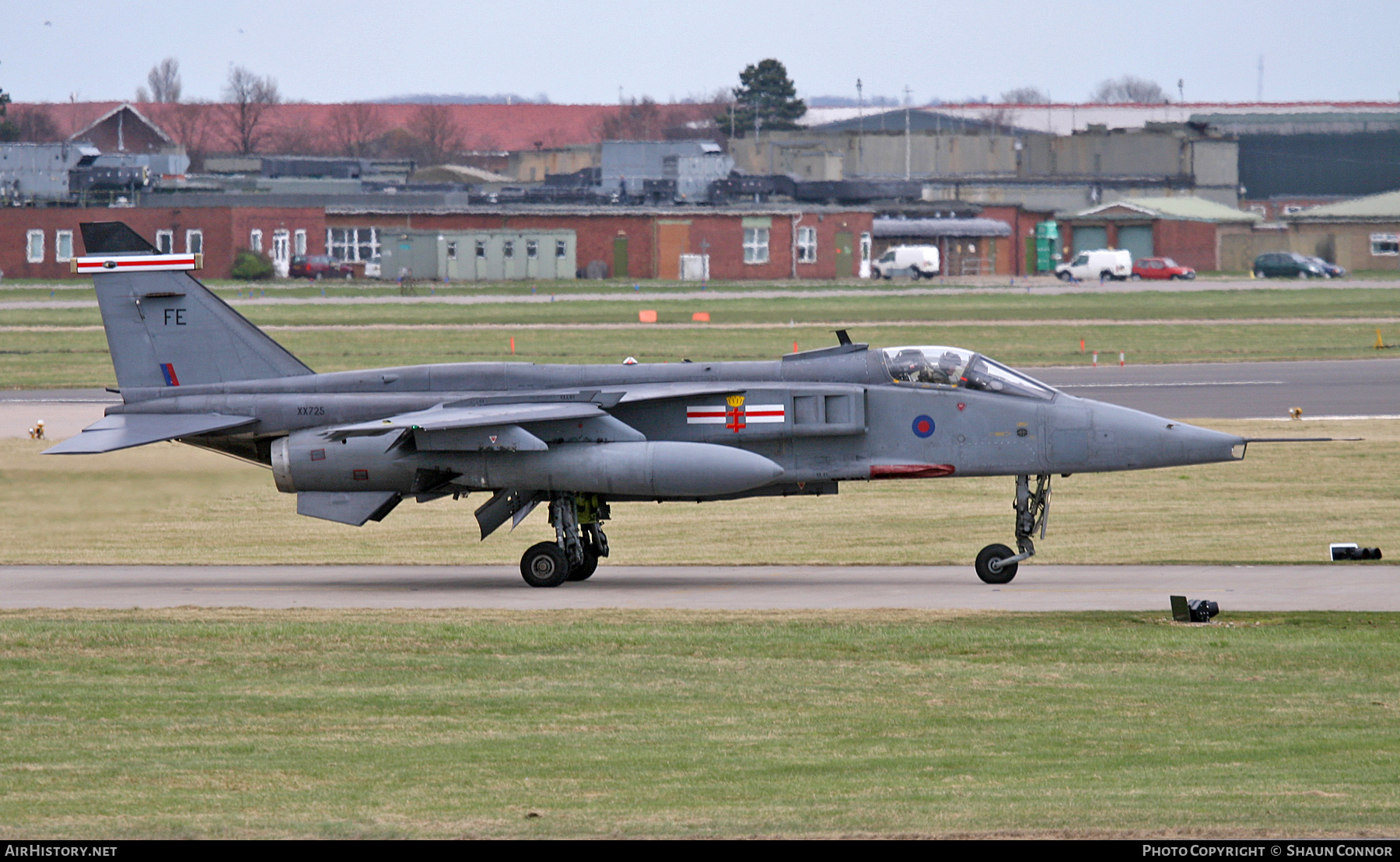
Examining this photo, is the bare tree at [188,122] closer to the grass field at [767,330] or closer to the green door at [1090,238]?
the green door at [1090,238]

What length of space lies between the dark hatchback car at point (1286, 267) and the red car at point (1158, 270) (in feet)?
14.7

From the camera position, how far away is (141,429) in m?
20.4

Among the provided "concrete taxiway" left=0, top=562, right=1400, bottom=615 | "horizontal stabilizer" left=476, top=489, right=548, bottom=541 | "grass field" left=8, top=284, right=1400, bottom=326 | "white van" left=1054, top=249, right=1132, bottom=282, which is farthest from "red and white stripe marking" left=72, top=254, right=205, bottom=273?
"white van" left=1054, top=249, right=1132, bottom=282

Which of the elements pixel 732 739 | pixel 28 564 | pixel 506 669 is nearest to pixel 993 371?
pixel 506 669

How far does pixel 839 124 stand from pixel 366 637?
516 ft

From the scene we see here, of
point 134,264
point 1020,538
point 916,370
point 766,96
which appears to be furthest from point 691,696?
point 766,96

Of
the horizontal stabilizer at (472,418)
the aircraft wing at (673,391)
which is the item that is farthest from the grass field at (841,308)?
the horizontal stabilizer at (472,418)

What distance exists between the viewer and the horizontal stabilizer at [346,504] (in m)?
20.1

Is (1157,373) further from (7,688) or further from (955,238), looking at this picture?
(955,238)

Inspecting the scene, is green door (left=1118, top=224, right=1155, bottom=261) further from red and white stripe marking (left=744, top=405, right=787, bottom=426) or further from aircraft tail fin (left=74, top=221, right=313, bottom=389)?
aircraft tail fin (left=74, top=221, right=313, bottom=389)

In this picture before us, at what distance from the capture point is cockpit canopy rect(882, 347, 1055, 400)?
1975 centimetres

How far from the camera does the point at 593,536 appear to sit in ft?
68.1

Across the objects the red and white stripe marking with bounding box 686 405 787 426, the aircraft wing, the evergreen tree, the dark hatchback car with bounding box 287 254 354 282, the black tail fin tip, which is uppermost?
the evergreen tree

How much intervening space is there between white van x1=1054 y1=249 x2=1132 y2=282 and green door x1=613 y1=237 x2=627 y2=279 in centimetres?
2552
